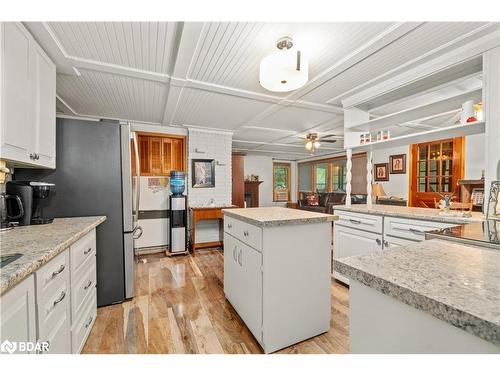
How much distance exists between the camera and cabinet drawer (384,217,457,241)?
175 centimetres

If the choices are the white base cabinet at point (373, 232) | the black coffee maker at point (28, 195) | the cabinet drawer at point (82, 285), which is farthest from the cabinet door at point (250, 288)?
the black coffee maker at point (28, 195)

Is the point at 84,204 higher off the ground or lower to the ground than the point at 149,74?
lower

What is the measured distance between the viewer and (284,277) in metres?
1.54

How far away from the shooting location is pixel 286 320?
1.54 metres

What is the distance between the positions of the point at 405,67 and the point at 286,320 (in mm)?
2452

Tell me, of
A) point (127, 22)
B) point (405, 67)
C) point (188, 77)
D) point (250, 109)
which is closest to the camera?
point (127, 22)

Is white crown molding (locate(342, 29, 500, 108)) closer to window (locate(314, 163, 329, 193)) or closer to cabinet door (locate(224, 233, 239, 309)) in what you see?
cabinet door (locate(224, 233, 239, 309))

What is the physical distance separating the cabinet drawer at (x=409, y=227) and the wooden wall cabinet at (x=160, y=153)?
3.46 m

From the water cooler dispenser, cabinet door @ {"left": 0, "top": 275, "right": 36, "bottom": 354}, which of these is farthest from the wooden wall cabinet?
cabinet door @ {"left": 0, "top": 275, "right": 36, "bottom": 354}

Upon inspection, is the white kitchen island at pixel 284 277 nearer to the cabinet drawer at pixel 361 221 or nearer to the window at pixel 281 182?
the cabinet drawer at pixel 361 221

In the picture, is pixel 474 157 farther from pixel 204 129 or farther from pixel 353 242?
pixel 204 129

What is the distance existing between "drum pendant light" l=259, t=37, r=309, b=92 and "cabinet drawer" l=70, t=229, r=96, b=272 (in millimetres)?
1759
